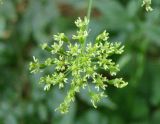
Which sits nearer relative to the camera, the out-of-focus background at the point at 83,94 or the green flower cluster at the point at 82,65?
the green flower cluster at the point at 82,65

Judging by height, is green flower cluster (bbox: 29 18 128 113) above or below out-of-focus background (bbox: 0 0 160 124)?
below

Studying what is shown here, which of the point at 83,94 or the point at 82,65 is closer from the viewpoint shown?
the point at 82,65

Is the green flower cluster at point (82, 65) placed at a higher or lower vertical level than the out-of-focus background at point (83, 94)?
lower

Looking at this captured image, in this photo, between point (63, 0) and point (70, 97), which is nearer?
point (70, 97)

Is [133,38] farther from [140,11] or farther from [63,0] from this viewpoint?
[63,0]

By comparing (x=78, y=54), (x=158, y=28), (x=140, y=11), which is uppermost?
(x=140, y=11)

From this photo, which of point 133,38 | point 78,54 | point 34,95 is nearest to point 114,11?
point 133,38

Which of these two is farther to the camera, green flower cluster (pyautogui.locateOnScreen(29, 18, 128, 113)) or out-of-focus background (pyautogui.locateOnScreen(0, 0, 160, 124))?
out-of-focus background (pyautogui.locateOnScreen(0, 0, 160, 124))

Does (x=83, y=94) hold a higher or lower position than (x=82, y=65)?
higher
